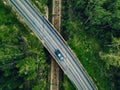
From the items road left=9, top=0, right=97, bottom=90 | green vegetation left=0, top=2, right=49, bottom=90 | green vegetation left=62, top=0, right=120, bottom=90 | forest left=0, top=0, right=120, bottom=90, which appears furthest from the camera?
green vegetation left=62, top=0, right=120, bottom=90

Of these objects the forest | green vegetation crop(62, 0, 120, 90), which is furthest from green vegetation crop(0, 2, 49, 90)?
green vegetation crop(62, 0, 120, 90)

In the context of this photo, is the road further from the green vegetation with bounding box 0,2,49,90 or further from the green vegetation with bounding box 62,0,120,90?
the green vegetation with bounding box 62,0,120,90

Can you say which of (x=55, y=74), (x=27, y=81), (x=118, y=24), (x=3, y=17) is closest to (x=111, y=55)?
(x=118, y=24)

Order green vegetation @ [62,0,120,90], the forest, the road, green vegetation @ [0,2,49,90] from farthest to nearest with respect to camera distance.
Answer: green vegetation @ [62,0,120,90] < the road < the forest < green vegetation @ [0,2,49,90]

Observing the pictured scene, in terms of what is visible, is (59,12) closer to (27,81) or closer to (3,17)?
(3,17)

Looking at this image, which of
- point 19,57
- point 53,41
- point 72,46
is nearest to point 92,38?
point 72,46

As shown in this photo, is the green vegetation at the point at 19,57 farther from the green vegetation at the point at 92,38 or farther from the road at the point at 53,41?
the green vegetation at the point at 92,38

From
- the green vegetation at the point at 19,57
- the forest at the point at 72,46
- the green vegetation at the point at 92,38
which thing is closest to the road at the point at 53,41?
the forest at the point at 72,46
